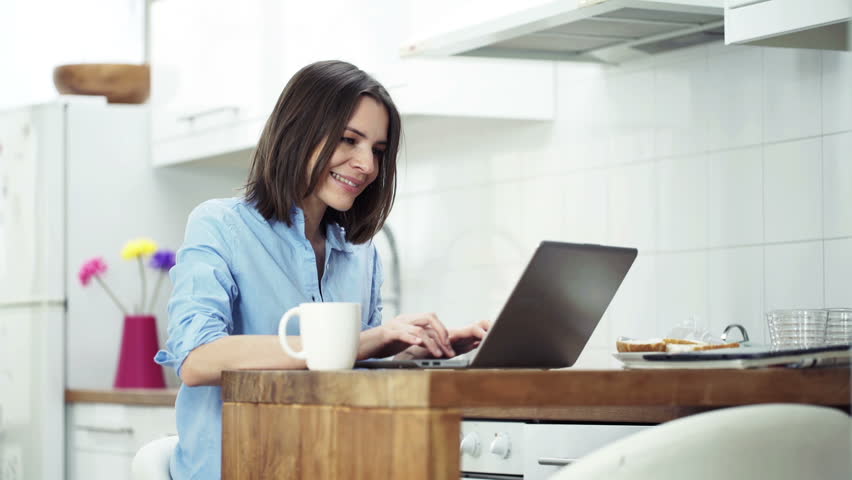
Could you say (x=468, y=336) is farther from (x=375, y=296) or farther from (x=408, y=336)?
(x=375, y=296)

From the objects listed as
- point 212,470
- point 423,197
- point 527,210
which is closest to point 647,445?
point 212,470

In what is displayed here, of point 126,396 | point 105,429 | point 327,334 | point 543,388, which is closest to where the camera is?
point 543,388

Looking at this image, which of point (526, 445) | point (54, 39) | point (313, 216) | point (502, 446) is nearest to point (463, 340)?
point (313, 216)

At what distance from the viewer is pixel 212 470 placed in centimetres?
168

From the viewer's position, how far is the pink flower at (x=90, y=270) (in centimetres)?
359

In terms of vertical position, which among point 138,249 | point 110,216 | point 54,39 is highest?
point 54,39

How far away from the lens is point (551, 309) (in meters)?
1.37

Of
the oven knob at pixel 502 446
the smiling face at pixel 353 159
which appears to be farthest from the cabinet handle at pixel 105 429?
the smiling face at pixel 353 159

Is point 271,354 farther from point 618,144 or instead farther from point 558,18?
point 618,144

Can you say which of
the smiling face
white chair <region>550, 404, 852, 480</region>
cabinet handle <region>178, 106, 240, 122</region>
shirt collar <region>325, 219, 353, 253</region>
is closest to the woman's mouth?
the smiling face

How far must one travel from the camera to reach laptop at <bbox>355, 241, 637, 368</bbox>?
4.22ft

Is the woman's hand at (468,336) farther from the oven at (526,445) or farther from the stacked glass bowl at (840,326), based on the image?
the stacked glass bowl at (840,326)

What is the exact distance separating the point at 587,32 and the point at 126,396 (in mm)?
1674

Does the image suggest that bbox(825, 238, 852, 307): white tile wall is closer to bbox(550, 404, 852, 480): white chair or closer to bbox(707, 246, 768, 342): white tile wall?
bbox(707, 246, 768, 342): white tile wall
